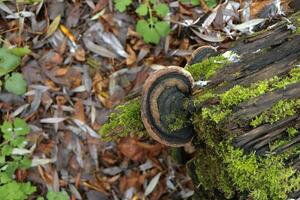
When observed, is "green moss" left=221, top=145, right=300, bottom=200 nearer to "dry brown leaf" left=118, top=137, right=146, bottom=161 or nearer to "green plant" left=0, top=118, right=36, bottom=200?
"dry brown leaf" left=118, top=137, right=146, bottom=161

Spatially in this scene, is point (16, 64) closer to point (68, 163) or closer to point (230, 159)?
point (68, 163)

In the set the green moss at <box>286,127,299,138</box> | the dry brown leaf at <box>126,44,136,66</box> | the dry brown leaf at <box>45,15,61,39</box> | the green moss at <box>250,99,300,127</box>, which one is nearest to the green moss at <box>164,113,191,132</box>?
the green moss at <box>250,99,300,127</box>

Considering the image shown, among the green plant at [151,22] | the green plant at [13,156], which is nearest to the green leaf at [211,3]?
the green plant at [151,22]

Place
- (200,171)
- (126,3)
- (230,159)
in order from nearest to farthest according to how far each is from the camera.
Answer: (230,159) < (200,171) < (126,3)

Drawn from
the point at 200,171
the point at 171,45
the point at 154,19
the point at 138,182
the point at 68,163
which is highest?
the point at 154,19

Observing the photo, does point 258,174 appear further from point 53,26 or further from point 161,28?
point 53,26

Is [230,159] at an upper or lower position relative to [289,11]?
lower

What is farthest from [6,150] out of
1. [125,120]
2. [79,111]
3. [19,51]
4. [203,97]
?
[203,97]

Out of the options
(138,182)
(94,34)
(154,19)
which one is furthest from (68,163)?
(154,19)
